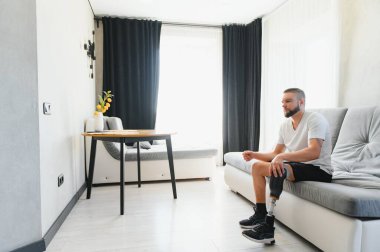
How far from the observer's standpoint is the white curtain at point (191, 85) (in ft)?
15.2

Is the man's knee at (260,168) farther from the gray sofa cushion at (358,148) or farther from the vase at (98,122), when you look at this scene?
the vase at (98,122)

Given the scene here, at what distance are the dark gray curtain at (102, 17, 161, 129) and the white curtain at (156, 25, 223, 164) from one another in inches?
8.0

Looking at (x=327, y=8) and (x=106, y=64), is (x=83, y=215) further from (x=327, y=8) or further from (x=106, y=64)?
(x=327, y=8)

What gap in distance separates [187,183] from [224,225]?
4.65ft

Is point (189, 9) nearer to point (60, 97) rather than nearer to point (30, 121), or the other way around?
point (60, 97)

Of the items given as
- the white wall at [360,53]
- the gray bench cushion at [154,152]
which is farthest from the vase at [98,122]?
the white wall at [360,53]

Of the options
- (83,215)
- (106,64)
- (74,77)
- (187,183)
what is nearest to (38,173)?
(83,215)

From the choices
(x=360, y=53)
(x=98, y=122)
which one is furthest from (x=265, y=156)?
(x=98, y=122)

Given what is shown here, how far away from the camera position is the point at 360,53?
8.96ft

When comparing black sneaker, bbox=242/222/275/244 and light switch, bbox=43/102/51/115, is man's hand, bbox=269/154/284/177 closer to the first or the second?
black sneaker, bbox=242/222/275/244

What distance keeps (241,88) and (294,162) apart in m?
3.09

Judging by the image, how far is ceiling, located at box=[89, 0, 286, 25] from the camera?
3.82m

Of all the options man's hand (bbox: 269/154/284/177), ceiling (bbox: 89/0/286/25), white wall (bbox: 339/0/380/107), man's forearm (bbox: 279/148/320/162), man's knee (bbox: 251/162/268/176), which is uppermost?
ceiling (bbox: 89/0/286/25)

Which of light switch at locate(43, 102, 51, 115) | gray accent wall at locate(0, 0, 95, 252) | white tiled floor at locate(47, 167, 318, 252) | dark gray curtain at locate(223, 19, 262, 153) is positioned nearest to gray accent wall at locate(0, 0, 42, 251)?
gray accent wall at locate(0, 0, 95, 252)
